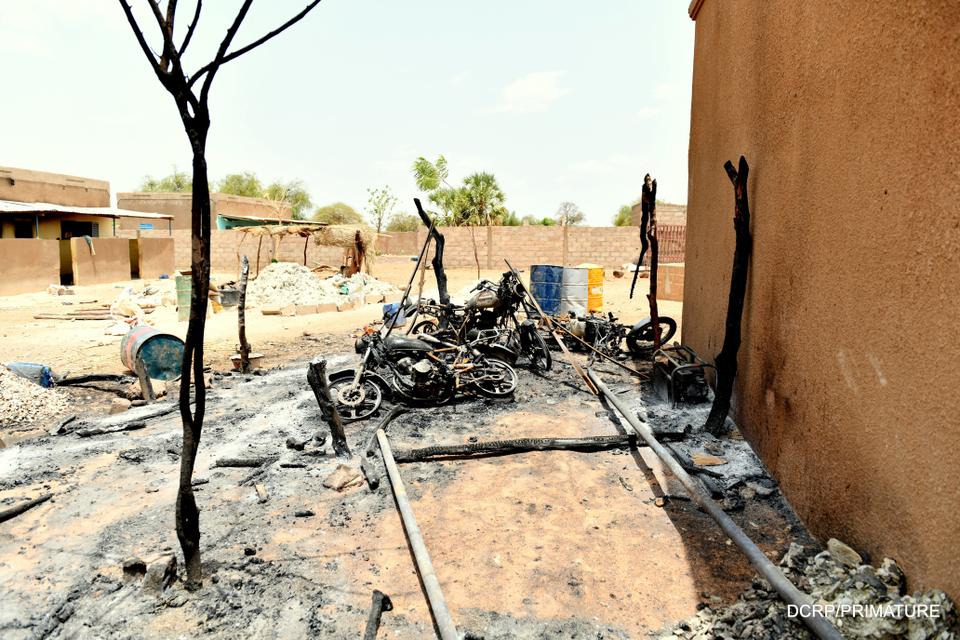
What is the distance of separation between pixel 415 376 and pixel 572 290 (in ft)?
19.7

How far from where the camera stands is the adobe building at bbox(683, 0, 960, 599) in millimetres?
2447

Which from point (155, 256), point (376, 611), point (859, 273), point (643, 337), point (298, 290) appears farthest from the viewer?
point (155, 256)

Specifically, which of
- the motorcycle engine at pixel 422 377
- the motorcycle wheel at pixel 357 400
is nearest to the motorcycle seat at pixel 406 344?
the motorcycle engine at pixel 422 377

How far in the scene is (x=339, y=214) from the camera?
3981 centimetres

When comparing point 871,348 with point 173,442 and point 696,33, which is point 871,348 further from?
point 696,33

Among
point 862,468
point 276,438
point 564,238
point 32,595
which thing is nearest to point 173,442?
point 276,438

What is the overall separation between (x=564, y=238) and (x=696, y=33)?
Answer: 1620 cm

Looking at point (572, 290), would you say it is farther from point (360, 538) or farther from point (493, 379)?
point (360, 538)

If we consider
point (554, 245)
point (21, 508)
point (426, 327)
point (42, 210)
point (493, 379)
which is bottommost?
point (21, 508)

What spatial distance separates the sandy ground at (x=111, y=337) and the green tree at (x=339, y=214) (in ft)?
69.1

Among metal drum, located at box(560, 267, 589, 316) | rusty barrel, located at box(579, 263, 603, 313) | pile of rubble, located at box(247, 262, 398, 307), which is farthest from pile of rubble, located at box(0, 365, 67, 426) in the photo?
rusty barrel, located at box(579, 263, 603, 313)

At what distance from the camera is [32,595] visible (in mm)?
3303

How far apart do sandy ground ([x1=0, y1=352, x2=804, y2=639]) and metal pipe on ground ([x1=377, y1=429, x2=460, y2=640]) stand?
5.7 inches

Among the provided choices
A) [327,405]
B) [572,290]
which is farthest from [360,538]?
[572,290]
